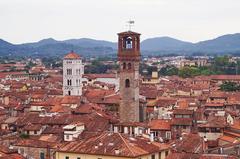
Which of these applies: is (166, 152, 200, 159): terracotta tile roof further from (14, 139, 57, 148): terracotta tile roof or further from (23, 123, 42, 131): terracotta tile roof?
(23, 123, 42, 131): terracotta tile roof

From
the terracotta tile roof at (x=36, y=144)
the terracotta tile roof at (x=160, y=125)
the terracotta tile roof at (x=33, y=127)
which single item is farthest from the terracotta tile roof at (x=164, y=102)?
the terracotta tile roof at (x=36, y=144)

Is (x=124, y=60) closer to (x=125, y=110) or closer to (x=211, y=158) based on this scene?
(x=125, y=110)

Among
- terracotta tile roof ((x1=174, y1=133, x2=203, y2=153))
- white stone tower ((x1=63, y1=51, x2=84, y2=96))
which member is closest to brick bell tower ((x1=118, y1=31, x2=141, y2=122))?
terracotta tile roof ((x1=174, y1=133, x2=203, y2=153))

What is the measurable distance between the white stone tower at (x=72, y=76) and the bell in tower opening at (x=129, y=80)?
38707mm

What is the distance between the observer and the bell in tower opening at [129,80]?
64.2m

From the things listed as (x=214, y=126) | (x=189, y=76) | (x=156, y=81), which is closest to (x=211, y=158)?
(x=214, y=126)

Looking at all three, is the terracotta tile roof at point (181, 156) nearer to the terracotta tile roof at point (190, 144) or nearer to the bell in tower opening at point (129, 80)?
the terracotta tile roof at point (190, 144)

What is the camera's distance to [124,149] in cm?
3894

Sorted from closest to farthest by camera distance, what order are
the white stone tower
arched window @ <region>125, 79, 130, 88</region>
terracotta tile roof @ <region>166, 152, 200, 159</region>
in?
terracotta tile roof @ <region>166, 152, 200, 159</region>, arched window @ <region>125, 79, 130, 88</region>, the white stone tower

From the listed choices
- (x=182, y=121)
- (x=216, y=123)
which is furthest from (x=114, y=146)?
(x=182, y=121)

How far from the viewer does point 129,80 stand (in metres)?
64.4

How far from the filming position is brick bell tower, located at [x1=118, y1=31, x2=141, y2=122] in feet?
211

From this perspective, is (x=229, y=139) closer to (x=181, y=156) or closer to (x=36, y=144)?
(x=181, y=156)

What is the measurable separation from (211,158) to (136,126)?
18.1m
